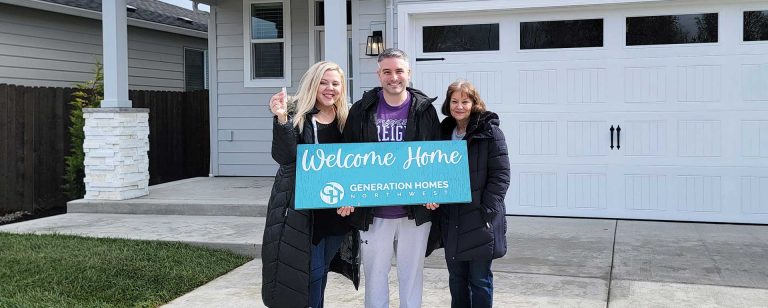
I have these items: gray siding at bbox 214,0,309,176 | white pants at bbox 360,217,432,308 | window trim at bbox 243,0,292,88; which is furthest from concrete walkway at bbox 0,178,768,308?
window trim at bbox 243,0,292,88

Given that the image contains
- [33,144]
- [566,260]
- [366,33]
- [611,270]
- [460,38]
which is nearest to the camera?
[611,270]

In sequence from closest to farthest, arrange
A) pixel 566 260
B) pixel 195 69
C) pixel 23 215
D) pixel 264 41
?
pixel 566 260 → pixel 23 215 → pixel 264 41 → pixel 195 69

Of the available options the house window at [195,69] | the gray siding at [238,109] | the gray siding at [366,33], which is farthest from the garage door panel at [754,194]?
the house window at [195,69]

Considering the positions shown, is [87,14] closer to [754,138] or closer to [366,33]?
[366,33]

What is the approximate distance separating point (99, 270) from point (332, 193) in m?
2.59

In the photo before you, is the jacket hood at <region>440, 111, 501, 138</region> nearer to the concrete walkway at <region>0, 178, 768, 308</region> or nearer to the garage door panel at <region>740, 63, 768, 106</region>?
the concrete walkway at <region>0, 178, 768, 308</region>

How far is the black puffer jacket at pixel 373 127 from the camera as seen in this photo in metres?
3.40

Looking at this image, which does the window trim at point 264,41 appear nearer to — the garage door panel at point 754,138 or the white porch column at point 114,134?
the white porch column at point 114,134

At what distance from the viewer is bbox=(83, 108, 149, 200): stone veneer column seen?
7.98m

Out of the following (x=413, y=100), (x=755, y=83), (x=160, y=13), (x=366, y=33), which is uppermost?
(x=160, y=13)

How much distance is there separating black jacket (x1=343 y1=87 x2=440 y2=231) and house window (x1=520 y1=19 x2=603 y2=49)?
4.20m

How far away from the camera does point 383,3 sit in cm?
762

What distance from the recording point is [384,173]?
3.38 meters

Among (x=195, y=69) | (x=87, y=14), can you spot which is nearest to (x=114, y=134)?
(x=87, y=14)
